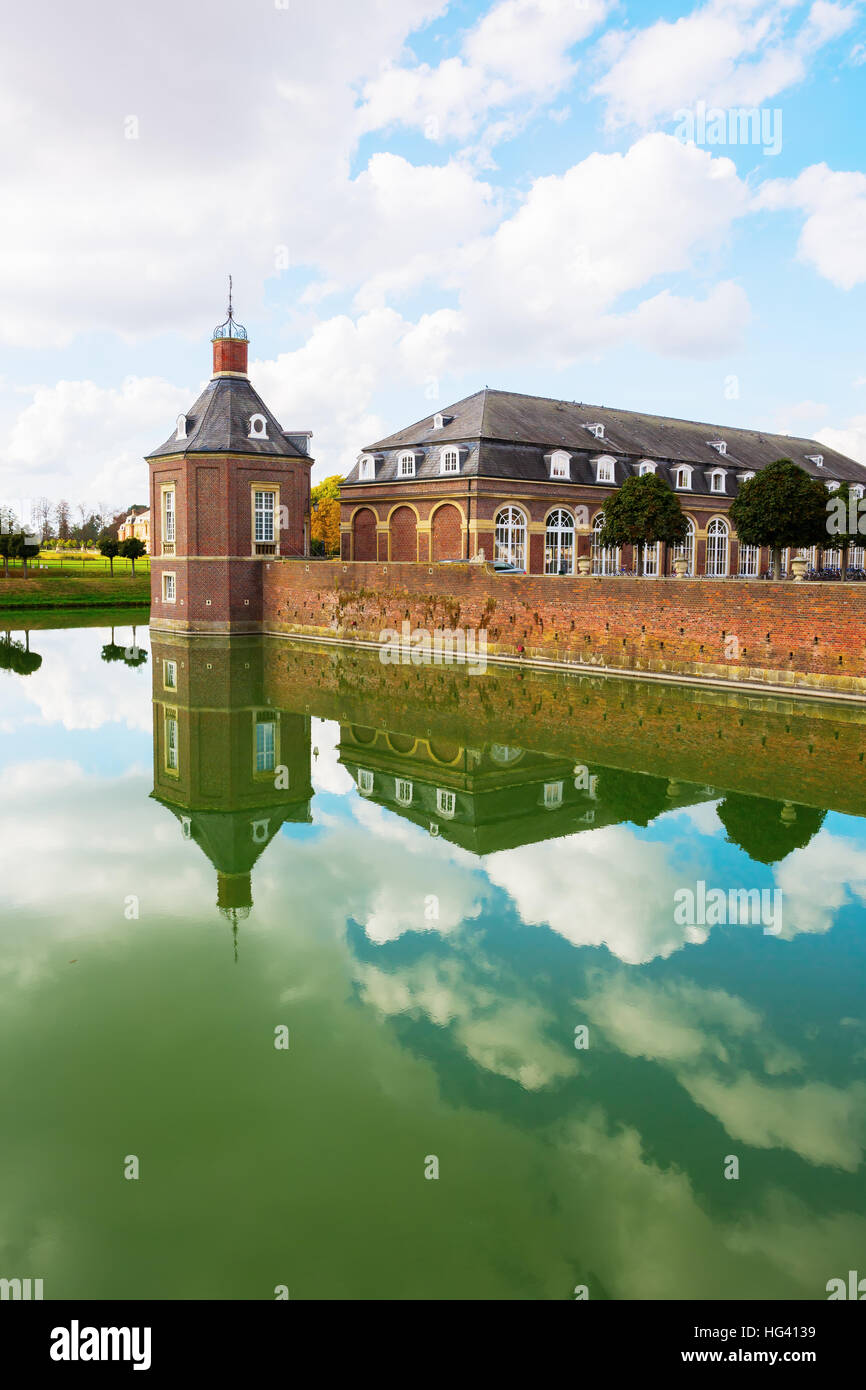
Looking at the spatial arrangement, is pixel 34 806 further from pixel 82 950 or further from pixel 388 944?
pixel 388 944

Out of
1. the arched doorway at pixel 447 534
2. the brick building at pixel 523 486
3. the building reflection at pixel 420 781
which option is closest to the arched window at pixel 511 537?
the brick building at pixel 523 486

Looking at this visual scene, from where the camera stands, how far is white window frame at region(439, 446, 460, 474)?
35.9m

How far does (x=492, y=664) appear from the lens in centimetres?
2638

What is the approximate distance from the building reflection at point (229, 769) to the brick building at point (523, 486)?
15.0m

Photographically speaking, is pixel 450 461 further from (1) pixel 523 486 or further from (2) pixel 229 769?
(2) pixel 229 769

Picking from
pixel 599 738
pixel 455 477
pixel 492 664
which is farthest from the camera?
→ pixel 455 477

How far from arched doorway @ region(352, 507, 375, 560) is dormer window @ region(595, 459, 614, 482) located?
Result: 956cm

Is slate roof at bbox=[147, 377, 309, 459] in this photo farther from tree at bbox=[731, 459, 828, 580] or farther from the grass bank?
tree at bbox=[731, 459, 828, 580]

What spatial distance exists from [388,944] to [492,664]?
19106 millimetres

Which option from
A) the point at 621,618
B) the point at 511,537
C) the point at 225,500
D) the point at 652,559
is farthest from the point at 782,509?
A: the point at 225,500

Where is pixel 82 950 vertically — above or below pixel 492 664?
below

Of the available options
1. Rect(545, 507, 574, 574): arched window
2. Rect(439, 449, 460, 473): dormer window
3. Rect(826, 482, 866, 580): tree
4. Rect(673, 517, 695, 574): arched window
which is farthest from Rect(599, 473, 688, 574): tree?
Rect(673, 517, 695, 574): arched window
